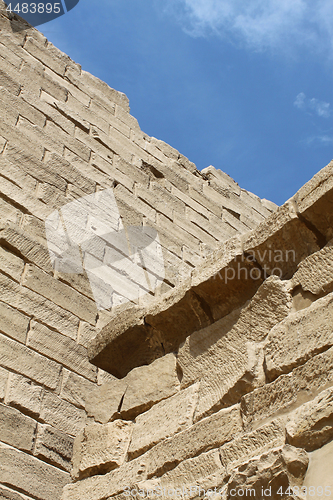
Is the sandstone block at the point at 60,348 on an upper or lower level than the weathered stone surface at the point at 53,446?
upper

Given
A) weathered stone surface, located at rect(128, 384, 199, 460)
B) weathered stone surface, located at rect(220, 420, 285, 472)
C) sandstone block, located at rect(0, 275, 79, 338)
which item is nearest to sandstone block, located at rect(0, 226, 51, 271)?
sandstone block, located at rect(0, 275, 79, 338)

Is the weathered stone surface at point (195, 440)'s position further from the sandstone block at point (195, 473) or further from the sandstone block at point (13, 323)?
the sandstone block at point (13, 323)

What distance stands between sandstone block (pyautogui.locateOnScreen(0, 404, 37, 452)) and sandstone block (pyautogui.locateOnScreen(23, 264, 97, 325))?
0.97m

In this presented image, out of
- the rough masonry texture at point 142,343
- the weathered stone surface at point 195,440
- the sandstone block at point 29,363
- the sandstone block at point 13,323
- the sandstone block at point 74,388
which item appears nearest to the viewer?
the rough masonry texture at point 142,343

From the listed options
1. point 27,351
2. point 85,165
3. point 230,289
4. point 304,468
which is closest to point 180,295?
point 230,289

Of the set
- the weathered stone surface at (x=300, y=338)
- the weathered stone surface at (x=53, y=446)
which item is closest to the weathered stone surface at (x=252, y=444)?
the weathered stone surface at (x=300, y=338)

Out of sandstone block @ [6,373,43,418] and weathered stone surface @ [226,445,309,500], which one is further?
sandstone block @ [6,373,43,418]

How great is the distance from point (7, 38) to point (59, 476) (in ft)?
13.8

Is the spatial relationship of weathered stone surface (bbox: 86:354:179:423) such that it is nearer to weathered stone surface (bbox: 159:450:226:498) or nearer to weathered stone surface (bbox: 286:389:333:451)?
weathered stone surface (bbox: 159:450:226:498)

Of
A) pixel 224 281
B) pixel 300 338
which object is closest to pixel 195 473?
pixel 300 338

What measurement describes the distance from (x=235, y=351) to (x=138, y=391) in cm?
68

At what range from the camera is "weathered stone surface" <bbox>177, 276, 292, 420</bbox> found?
91.6 inches

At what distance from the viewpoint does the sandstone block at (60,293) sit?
4.04 meters

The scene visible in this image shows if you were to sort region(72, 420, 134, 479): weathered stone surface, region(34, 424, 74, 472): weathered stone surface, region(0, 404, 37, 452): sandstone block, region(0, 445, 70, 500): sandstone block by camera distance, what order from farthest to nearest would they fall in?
region(34, 424, 74, 472): weathered stone surface → region(0, 404, 37, 452): sandstone block → region(0, 445, 70, 500): sandstone block → region(72, 420, 134, 479): weathered stone surface
